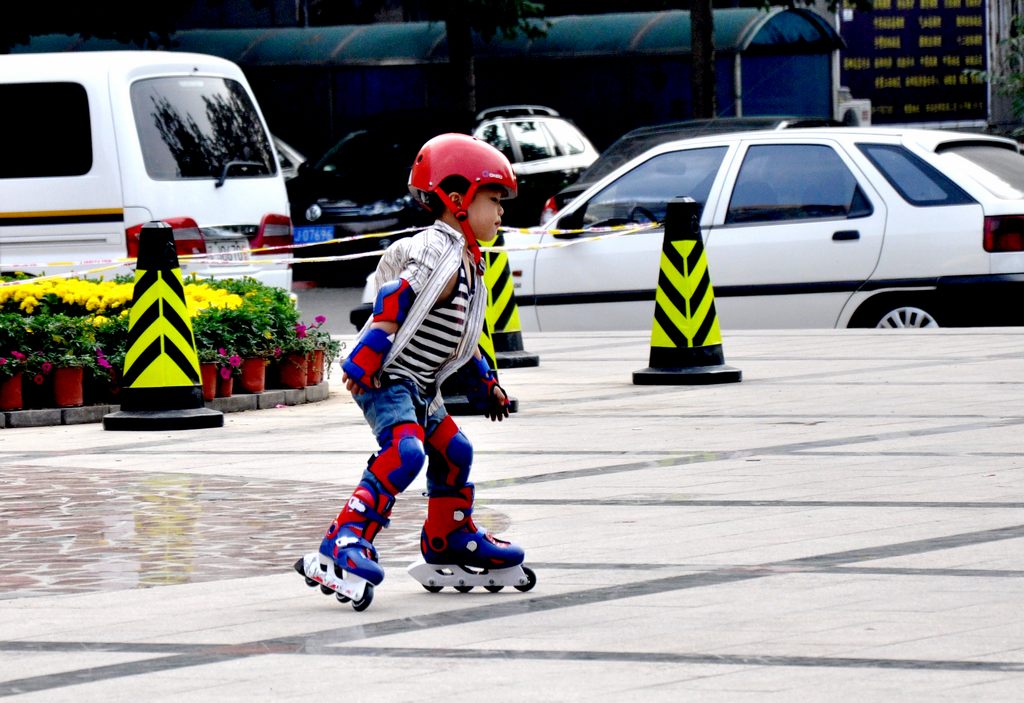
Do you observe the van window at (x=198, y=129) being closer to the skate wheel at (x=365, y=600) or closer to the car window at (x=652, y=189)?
the car window at (x=652, y=189)

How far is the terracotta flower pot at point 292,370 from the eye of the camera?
38.3ft

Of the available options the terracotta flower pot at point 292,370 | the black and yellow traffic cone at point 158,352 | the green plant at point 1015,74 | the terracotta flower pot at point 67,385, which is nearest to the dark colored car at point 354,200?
the green plant at point 1015,74

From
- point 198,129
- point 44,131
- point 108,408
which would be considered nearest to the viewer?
point 108,408

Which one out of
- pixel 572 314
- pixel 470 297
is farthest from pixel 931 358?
pixel 470 297

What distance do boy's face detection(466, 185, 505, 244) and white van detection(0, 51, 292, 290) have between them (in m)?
8.11

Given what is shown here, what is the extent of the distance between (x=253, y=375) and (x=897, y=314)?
434 centimetres

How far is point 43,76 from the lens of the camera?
A: 15.0 metres

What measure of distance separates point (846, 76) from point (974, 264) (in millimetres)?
26182

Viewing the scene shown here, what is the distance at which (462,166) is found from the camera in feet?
19.5

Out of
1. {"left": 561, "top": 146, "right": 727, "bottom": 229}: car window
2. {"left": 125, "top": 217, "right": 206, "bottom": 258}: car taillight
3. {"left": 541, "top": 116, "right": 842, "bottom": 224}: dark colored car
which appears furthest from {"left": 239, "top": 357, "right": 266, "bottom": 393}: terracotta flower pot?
{"left": 541, "top": 116, "right": 842, "bottom": 224}: dark colored car

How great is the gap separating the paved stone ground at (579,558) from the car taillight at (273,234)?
180 inches

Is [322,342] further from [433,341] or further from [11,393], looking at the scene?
[433,341]

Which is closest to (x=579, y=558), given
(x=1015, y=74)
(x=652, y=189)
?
(x=652, y=189)

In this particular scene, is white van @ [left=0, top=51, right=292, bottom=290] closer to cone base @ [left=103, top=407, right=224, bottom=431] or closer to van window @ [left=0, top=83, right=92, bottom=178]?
van window @ [left=0, top=83, right=92, bottom=178]
